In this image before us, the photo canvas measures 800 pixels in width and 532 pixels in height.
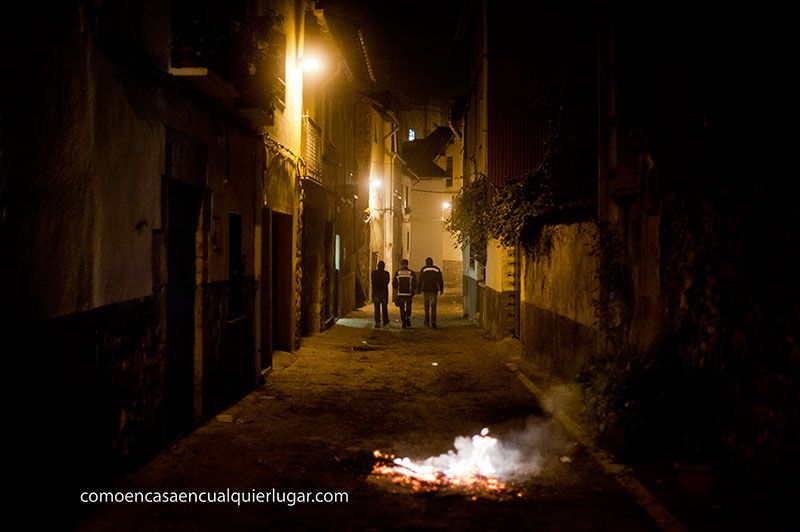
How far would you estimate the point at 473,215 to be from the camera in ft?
64.3

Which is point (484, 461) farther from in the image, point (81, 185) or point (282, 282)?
point (282, 282)

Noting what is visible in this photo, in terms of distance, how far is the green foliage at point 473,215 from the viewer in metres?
19.0

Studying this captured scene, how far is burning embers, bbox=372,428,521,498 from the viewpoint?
6133 millimetres

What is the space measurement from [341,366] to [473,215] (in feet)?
26.7

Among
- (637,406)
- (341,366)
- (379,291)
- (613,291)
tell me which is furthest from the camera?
(379,291)

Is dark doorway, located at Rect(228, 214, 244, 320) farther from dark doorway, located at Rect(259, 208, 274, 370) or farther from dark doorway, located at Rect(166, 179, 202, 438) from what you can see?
dark doorway, located at Rect(259, 208, 274, 370)

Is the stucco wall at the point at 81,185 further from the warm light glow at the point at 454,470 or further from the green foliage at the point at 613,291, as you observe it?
the green foliage at the point at 613,291

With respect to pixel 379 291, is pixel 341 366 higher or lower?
lower

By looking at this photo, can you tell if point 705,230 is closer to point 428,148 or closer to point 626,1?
point 626,1

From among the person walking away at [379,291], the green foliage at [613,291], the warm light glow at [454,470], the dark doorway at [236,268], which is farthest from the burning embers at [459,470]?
the person walking away at [379,291]

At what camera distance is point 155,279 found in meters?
6.85

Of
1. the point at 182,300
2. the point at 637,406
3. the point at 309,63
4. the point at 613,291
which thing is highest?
the point at 309,63

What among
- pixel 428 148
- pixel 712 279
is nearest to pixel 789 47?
pixel 712 279

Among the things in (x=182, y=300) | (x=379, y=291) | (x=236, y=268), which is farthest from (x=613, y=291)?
(x=379, y=291)
